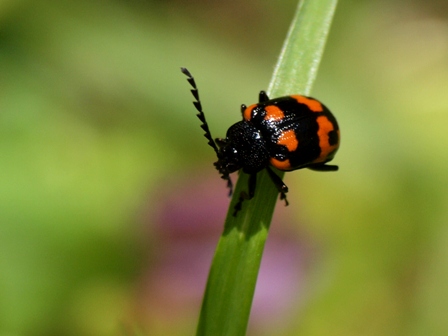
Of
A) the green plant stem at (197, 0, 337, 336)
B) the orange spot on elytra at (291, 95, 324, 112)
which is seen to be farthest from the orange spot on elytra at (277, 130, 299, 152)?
the green plant stem at (197, 0, 337, 336)

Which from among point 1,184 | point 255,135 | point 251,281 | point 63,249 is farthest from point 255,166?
point 1,184

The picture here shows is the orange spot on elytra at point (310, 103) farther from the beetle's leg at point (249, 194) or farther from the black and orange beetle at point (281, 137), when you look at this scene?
the beetle's leg at point (249, 194)

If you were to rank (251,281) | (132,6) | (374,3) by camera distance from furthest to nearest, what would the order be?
1. (374,3)
2. (132,6)
3. (251,281)

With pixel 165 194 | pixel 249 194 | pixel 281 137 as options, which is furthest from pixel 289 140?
pixel 165 194

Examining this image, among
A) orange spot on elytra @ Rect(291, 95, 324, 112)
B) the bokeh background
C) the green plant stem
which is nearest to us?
the green plant stem

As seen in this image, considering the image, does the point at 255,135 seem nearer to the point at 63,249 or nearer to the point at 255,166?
the point at 255,166

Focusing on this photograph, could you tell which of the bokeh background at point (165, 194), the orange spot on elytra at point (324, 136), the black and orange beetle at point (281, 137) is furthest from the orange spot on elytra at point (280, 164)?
the bokeh background at point (165, 194)

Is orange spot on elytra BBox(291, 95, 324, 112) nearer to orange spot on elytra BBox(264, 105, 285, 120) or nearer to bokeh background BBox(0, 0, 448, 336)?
orange spot on elytra BBox(264, 105, 285, 120)

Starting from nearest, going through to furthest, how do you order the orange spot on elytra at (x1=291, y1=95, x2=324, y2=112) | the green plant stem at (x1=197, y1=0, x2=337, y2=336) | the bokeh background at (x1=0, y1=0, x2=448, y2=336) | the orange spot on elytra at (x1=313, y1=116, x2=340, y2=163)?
the green plant stem at (x1=197, y1=0, x2=337, y2=336), the orange spot on elytra at (x1=291, y1=95, x2=324, y2=112), the orange spot on elytra at (x1=313, y1=116, x2=340, y2=163), the bokeh background at (x1=0, y1=0, x2=448, y2=336)

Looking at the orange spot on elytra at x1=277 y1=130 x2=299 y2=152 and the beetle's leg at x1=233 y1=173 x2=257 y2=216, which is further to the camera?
the orange spot on elytra at x1=277 y1=130 x2=299 y2=152

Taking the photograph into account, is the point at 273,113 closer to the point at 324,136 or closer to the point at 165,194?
the point at 324,136
